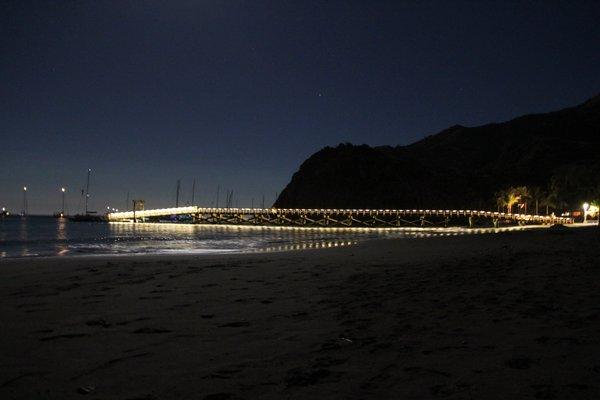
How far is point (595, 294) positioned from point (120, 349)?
6.21 metres

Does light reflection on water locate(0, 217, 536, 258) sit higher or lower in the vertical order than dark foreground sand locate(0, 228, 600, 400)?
lower

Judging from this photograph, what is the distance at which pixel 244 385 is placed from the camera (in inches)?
133

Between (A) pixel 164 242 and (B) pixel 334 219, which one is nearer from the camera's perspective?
(A) pixel 164 242

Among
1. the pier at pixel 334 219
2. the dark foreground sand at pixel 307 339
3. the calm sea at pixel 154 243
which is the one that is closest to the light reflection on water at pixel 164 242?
the calm sea at pixel 154 243

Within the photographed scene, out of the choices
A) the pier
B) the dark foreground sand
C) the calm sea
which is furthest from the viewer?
the pier

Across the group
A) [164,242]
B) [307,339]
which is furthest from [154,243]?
[307,339]

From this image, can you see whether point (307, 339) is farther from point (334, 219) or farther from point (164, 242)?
Answer: point (334, 219)

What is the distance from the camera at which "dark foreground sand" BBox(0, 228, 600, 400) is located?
331cm

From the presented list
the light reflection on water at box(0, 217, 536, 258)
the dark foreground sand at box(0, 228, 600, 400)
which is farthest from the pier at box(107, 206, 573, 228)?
the dark foreground sand at box(0, 228, 600, 400)

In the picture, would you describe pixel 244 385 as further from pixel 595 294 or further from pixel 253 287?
pixel 595 294

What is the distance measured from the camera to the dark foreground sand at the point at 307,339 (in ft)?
10.9

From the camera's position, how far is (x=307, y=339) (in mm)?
4594

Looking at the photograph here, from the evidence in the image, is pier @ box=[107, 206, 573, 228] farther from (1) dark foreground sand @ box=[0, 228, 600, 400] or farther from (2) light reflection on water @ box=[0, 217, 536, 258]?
(1) dark foreground sand @ box=[0, 228, 600, 400]

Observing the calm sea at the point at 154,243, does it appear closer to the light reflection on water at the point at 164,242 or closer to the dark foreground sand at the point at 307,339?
the light reflection on water at the point at 164,242
